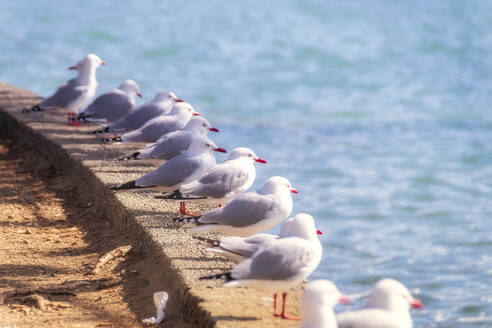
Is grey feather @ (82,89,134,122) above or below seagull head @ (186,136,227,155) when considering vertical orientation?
above

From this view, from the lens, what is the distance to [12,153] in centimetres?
597

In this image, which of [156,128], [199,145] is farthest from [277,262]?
[156,128]

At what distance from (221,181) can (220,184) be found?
0.06 feet

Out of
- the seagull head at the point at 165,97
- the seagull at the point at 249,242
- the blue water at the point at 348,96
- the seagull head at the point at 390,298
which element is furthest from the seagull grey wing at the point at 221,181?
the seagull head at the point at 165,97

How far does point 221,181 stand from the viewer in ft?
12.4

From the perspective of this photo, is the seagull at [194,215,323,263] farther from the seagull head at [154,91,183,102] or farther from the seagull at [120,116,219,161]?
the seagull head at [154,91,183,102]

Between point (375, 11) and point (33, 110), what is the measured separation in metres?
17.9

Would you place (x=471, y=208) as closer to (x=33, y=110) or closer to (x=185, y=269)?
(x=33, y=110)

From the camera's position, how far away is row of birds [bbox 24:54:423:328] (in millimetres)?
2457

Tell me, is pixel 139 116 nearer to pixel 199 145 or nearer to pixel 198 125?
pixel 198 125

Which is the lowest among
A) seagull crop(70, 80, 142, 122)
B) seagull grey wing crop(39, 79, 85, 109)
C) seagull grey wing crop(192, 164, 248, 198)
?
seagull grey wing crop(192, 164, 248, 198)

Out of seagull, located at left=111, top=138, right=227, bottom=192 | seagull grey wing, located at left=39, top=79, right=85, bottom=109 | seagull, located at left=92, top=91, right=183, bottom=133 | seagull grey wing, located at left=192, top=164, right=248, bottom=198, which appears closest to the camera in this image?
seagull grey wing, located at left=192, top=164, right=248, bottom=198

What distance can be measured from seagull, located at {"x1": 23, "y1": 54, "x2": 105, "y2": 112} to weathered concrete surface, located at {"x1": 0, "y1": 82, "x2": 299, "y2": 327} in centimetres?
12

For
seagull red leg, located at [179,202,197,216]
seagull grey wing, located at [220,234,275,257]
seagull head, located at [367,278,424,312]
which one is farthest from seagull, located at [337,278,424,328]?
seagull red leg, located at [179,202,197,216]
